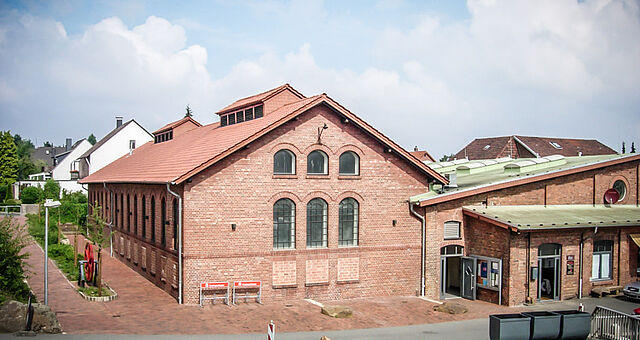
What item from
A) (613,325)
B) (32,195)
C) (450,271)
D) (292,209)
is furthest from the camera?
(32,195)

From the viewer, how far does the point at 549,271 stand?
26625 millimetres

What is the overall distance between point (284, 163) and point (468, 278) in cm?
964

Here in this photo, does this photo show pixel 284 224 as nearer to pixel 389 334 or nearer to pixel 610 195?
pixel 389 334

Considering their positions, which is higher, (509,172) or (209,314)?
(509,172)

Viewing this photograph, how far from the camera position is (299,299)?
2462 cm

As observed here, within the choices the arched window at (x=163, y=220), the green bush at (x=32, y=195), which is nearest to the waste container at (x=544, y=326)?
the arched window at (x=163, y=220)

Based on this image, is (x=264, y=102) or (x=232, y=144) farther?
(x=264, y=102)

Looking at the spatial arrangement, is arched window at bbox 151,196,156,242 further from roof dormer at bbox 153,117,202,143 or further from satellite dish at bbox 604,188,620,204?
satellite dish at bbox 604,188,620,204

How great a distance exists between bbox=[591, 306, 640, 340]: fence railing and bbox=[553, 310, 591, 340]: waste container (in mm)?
1601

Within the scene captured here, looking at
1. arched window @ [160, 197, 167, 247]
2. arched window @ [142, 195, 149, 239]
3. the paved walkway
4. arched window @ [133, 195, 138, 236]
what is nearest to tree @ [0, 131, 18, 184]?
arched window @ [133, 195, 138, 236]

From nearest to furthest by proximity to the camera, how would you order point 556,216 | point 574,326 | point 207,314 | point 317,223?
point 574,326 → point 207,314 → point 317,223 → point 556,216

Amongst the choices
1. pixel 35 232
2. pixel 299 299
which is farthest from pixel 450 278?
pixel 35 232

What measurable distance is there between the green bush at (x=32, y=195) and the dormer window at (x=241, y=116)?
4054 centimetres

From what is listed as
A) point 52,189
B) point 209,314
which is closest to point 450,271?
point 209,314
